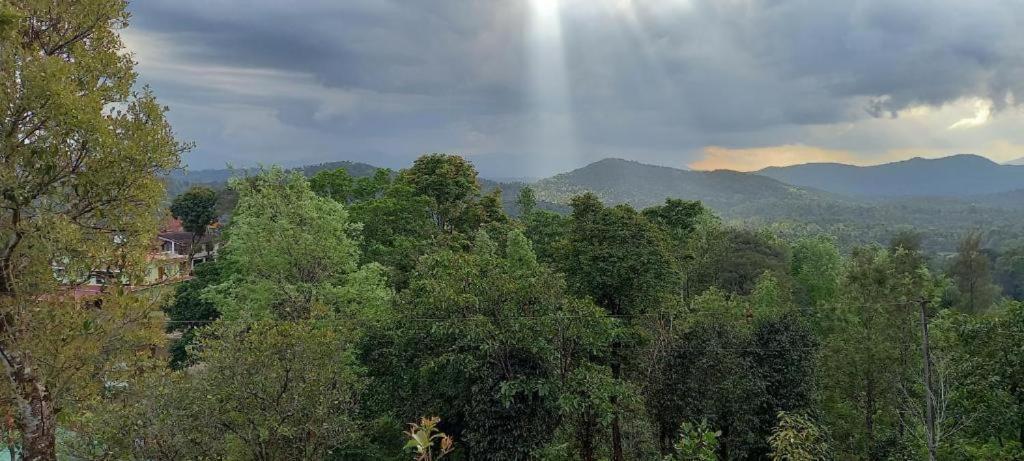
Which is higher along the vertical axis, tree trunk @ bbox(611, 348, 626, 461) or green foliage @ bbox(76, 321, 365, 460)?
green foliage @ bbox(76, 321, 365, 460)

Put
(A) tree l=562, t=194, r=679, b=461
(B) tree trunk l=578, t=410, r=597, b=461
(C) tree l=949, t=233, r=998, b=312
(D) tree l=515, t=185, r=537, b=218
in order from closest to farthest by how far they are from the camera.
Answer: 1. (B) tree trunk l=578, t=410, r=597, b=461
2. (A) tree l=562, t=194, r=679, b=461
3. (D) tree l=515, t=185, r=537, b=218
4. (C) tree l=949, t=233, r=998, b=312

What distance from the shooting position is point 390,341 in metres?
16.1

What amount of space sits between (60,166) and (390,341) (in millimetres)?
9714

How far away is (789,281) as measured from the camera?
1490 inches

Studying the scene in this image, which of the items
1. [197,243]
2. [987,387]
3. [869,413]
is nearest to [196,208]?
[197,243]

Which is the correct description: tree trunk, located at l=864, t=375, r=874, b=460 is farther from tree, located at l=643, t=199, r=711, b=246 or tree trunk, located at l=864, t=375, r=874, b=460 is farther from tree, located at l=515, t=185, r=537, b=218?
tree, located at l=515, t=185, r=537, b=218

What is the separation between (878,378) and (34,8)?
2601cm

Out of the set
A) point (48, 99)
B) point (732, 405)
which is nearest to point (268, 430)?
point (48, 99)

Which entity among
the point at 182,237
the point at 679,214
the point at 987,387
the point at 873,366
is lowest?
the point at 873,366

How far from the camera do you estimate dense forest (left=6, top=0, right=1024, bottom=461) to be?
25.7ft

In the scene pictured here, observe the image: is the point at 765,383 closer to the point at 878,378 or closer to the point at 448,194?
the point at 878,378

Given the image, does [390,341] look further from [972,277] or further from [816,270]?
[972,277]

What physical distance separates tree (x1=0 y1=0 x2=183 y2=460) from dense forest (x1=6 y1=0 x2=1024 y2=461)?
0.03 meters

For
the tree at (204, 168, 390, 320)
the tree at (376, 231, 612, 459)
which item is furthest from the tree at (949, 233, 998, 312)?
the tree at (204, 168, 390, 320)
